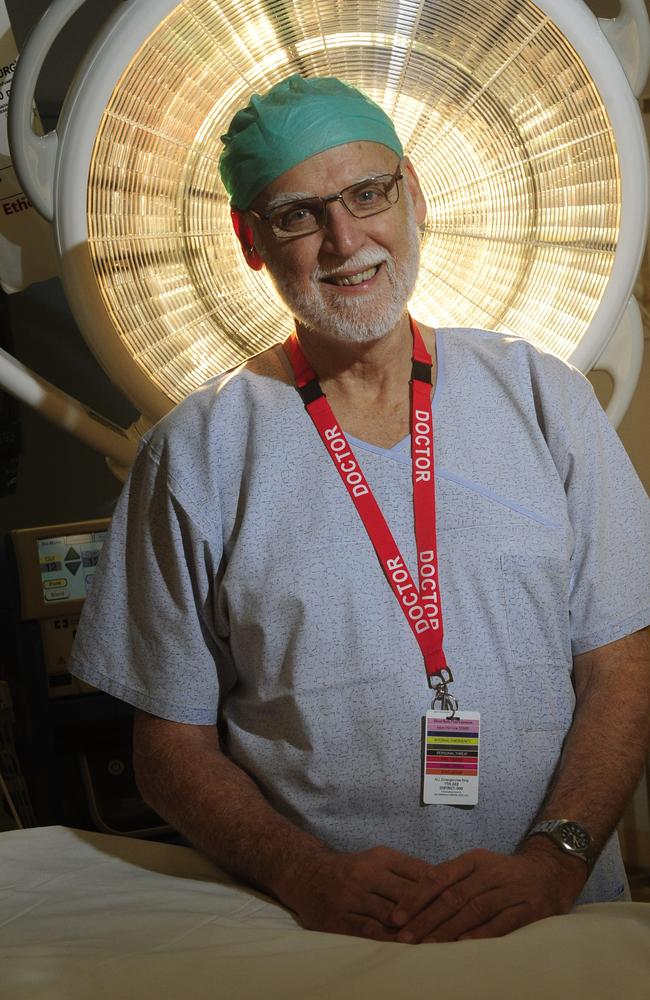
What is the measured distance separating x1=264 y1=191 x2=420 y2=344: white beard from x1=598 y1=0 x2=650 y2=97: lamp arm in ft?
1.31

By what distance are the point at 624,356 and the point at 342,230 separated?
45cm

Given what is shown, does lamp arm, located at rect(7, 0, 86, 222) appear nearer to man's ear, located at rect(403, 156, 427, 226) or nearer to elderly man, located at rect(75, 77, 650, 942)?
elderly man, located at rect(75, 77, 650, 942)

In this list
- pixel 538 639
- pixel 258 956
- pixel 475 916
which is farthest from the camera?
pixel 538 639

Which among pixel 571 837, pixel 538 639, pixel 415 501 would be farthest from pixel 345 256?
pixel 571 837

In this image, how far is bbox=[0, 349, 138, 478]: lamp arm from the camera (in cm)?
153

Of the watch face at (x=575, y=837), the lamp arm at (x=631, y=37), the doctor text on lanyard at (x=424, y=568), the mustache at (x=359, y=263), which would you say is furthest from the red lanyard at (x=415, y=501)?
the lamp arm at (x=631, y=37)

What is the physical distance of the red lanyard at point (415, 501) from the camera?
132cm

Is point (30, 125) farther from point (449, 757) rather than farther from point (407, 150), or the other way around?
point (449, 757)

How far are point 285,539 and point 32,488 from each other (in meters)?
1.43

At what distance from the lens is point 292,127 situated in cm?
136

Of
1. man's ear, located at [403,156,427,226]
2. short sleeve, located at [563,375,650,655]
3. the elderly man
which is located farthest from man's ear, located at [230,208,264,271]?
short sleeve, located at [563,375,650,655]

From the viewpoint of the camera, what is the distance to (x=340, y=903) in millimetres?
1173

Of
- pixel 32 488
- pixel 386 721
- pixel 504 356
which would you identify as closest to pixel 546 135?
pixel 504 356

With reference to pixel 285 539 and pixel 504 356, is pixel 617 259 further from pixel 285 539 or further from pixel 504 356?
pixel 285 539
